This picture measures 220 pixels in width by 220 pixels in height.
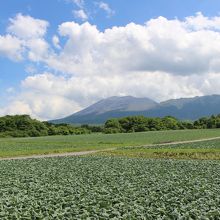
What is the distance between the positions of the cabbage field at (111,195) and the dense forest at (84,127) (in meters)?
114

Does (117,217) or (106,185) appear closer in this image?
(117,217)

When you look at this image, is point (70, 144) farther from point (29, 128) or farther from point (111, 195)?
point (29, 128)

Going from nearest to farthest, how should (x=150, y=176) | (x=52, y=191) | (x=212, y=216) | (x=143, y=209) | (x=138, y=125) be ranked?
(x=212, y=216)
(x=143, y=209)
(x=52, y=191)
(x=150, y=176)
(x=138, y=125)

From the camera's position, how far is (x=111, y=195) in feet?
64.7

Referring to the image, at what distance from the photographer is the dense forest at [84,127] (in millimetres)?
143250

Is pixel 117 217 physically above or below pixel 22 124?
below

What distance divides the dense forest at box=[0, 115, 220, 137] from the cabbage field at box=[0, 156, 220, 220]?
374ft

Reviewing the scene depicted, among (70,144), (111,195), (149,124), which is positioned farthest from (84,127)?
(111,195)

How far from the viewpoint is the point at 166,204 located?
17.6m

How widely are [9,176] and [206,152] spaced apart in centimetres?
2928

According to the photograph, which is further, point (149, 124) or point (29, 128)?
point (149, 124)

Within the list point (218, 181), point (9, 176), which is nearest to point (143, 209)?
point (218, 181)

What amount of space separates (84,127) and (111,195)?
138775mm

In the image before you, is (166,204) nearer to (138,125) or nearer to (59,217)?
(59,217)
